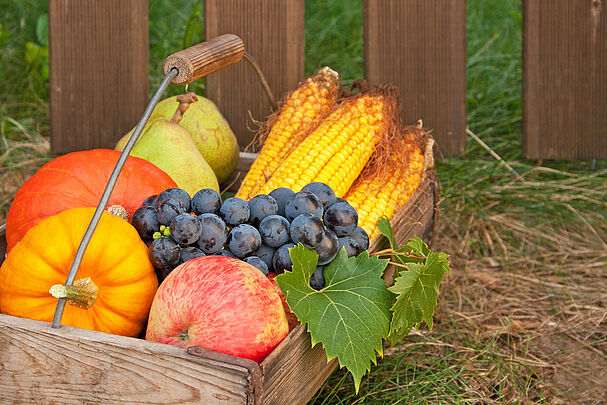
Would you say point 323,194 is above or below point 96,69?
below

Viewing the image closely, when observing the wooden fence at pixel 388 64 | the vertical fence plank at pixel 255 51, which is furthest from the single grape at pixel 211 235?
the wooden fence at pixel 388 64

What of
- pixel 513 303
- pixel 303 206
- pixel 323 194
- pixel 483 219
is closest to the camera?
pixel 303 206

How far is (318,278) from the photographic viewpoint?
132cm

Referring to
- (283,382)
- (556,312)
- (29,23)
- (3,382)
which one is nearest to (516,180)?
(556,312)

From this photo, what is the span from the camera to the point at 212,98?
2473 millimetres

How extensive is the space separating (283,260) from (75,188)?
0.51 m

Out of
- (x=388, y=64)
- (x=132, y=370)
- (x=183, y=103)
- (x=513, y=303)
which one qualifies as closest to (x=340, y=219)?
(x=132, y=370)

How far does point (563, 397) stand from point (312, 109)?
106 centimetres

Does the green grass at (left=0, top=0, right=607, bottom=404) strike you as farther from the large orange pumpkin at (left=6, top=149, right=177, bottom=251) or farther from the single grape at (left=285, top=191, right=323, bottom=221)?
the large orange pumpkin at (left=6, top=149, right=177, bottom=251)

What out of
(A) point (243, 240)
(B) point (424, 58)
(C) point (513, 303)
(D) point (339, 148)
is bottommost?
(C) point (513, 303)

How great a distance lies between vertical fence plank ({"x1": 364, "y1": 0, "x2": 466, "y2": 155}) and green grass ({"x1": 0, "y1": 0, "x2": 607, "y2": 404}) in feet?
0.59

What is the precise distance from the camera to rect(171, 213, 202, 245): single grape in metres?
1.25

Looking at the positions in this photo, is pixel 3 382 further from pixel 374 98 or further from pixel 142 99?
pixel 142 99

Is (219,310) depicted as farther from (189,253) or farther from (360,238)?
(360,238)
